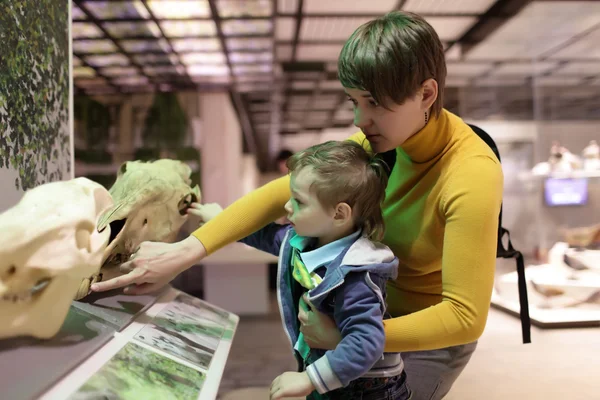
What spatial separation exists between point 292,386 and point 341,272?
22 centimetres

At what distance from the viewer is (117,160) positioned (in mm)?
3580

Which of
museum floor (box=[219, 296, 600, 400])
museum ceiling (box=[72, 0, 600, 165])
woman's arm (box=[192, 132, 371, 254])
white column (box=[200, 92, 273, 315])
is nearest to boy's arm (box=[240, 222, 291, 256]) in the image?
woman's arm (box=[192, 132, 371, 254])

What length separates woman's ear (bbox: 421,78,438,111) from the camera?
1075 millimetres

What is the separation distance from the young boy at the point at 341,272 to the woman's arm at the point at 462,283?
0.07m

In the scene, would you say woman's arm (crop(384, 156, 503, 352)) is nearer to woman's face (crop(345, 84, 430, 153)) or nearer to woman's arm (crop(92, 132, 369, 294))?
woman's face (crop(345, 84, 430, 153))

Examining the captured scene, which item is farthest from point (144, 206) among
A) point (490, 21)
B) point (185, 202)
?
point (490, 21)

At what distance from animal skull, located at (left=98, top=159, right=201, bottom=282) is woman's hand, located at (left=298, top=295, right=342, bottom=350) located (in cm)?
52

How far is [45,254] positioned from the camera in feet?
2.59

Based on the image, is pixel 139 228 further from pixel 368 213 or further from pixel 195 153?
pixel 195 153

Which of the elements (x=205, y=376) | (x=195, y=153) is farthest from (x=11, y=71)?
(x=195, y=153)

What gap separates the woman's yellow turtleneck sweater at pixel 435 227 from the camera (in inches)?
39.6

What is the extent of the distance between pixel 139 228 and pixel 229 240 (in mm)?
258

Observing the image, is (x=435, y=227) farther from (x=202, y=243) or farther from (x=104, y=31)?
(x=104, y=31)

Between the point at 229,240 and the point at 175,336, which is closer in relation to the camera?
the point at 175,336
